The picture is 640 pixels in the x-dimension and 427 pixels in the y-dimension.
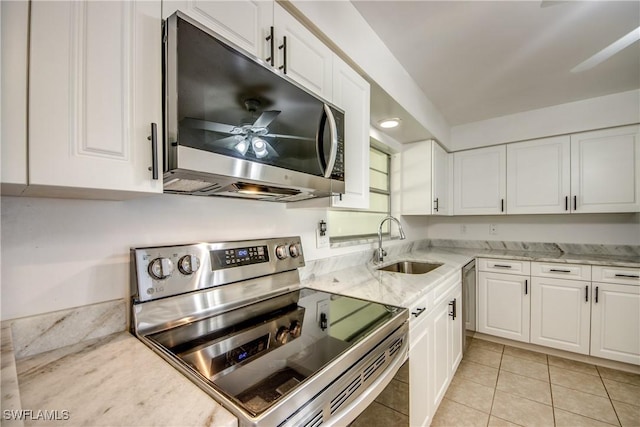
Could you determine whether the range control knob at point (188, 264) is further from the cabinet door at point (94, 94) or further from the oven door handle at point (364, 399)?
the oven door handle at point (364, 399)

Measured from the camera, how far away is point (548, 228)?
292 cm

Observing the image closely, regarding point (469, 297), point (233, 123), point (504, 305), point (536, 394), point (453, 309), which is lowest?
point (536, 394)

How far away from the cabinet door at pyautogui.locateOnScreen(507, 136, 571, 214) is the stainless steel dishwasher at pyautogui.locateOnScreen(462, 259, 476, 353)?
846 millimetres

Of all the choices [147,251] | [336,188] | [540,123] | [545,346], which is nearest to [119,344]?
[147,251]

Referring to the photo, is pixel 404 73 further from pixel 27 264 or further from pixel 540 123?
pixel 27 264

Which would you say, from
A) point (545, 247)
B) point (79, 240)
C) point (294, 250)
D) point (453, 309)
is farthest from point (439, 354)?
point (545, 247)

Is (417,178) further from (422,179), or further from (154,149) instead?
(154,149)

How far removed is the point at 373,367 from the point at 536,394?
1869mm

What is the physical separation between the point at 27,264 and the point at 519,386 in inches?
112

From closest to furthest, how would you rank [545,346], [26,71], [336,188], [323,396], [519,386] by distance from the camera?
[26,71] → [323,396] → [336,188] → [519,386] → [545,346]

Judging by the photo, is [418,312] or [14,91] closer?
[14,91]

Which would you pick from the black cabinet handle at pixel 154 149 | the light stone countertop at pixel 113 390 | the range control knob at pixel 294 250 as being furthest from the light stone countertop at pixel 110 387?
the range control knob at pixel 294 250

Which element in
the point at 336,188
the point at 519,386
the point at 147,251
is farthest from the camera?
the point at 519,386

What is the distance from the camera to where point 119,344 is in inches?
30.9
